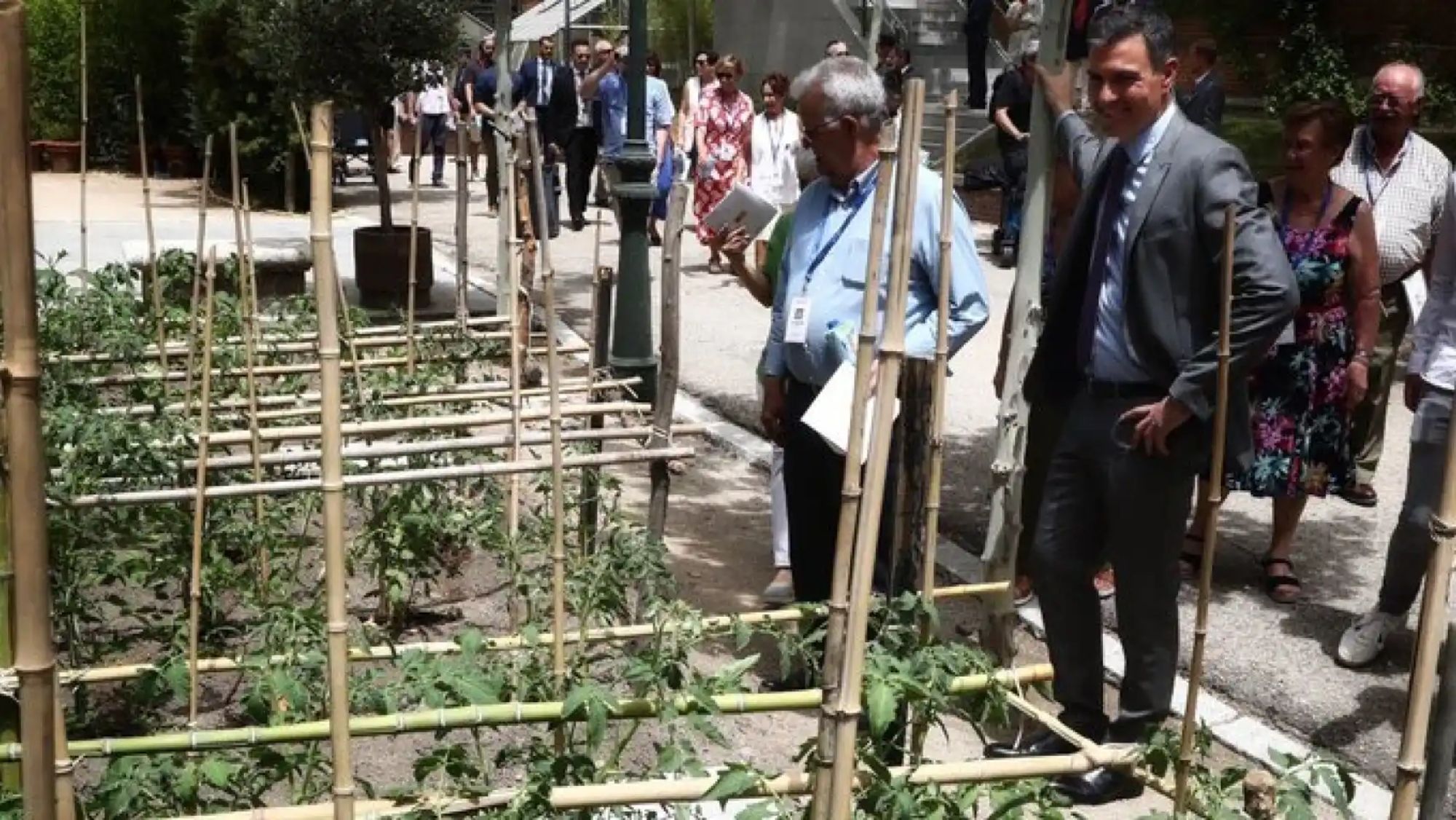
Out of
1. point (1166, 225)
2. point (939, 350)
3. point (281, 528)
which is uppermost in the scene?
point (1166, 225)

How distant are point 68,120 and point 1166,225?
18.4 m

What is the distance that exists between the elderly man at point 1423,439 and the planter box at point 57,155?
17.4 meters

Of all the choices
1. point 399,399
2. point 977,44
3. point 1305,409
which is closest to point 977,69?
point 977,44

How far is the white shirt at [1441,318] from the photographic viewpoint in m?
4.09

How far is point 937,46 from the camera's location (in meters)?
19.4

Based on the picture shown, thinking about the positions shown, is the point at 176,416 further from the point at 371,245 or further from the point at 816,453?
the point at 371,245

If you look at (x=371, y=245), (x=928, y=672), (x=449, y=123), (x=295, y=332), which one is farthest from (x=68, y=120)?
(x=928, y=672)

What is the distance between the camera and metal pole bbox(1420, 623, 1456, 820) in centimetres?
209

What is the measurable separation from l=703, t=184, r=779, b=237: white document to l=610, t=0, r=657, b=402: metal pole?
2.56 meters

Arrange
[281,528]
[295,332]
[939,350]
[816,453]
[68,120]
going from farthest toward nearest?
1. [68,120]
2. [295,332]
3. [281,528]
4. [816,453]
5. [939,350]

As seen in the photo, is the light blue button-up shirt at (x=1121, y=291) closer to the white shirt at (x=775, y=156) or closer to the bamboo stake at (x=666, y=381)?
the bamboo stake at (x=666, y=381)

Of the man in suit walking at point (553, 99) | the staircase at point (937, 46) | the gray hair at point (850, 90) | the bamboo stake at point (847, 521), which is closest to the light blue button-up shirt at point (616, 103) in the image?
the man in suit walking at point (553, 99)

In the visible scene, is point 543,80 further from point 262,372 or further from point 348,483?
point 348,483

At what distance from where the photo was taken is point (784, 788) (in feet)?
8.25
